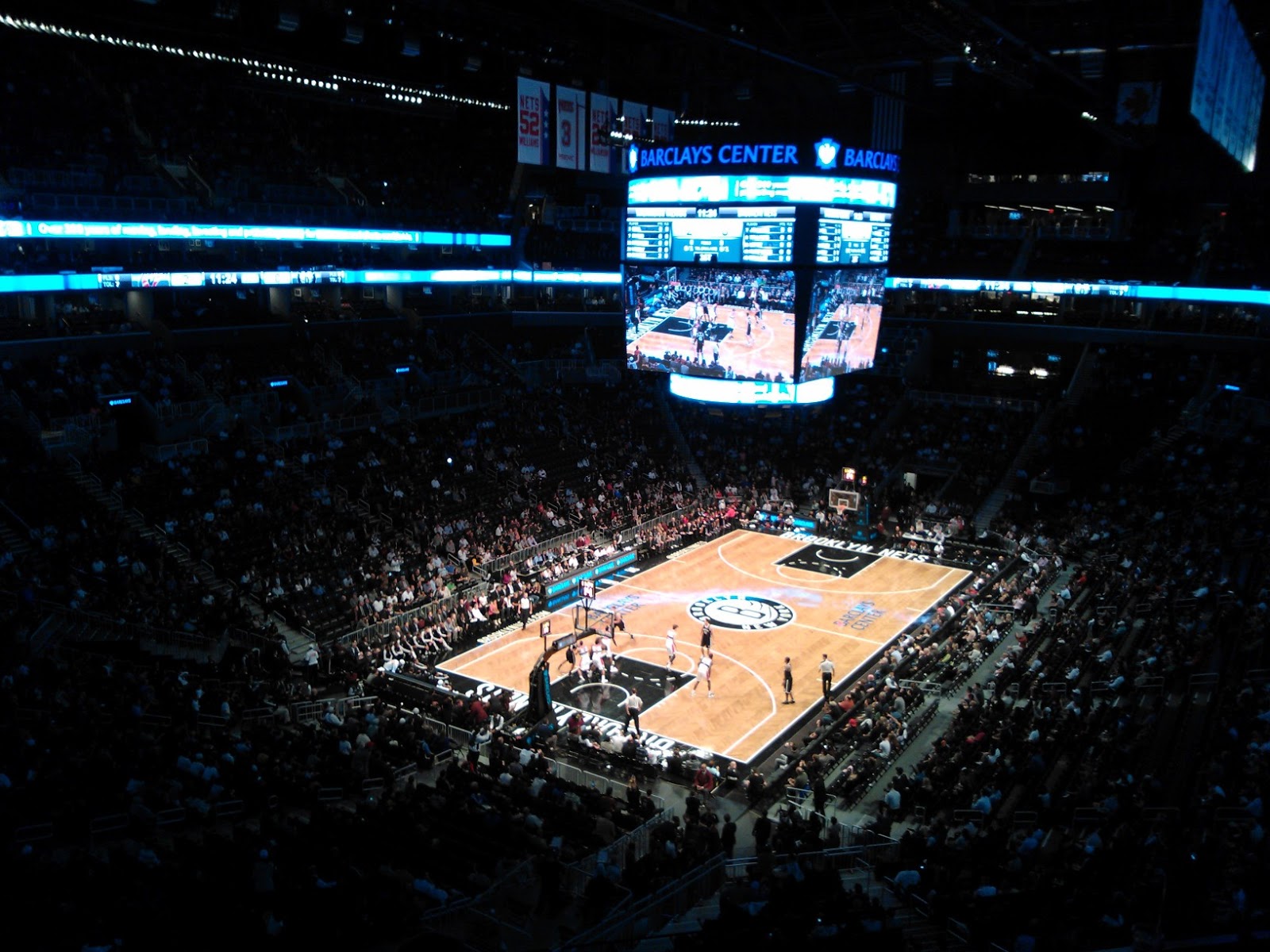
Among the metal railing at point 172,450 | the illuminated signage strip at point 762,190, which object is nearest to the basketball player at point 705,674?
the illuminated signage strip at point 762,190

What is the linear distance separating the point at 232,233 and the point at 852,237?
1979 cm

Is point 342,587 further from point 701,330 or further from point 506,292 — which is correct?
point 506,292

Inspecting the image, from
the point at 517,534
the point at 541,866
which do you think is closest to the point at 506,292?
the point at 517,534

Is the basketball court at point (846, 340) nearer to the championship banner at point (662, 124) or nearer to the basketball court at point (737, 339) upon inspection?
the basketball court at point (737, 339)

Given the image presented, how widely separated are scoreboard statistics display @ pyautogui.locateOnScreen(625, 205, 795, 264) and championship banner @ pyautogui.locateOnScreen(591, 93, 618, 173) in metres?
6.82

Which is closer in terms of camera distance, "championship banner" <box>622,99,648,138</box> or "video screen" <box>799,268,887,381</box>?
"video screen" <box>799,268,887,381</box>

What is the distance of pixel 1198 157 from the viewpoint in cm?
4453

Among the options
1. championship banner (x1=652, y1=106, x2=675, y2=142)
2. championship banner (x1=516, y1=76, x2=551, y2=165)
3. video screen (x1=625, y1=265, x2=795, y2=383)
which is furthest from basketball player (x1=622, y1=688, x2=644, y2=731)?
championship banner (x1=652, y1=106, x2=675, y2=142)

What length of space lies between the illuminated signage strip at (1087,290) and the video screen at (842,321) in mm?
14524

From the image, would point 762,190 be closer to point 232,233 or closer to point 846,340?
point 846,340

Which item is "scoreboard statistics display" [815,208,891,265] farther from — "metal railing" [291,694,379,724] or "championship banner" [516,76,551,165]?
"metal railing" [291,694,379,724]

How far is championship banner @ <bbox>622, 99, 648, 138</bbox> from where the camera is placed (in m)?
34.5

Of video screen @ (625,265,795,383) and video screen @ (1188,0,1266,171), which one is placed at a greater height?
video screen @ (1188,0,1266,171)

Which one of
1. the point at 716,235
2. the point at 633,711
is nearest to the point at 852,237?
the point at 716,235
